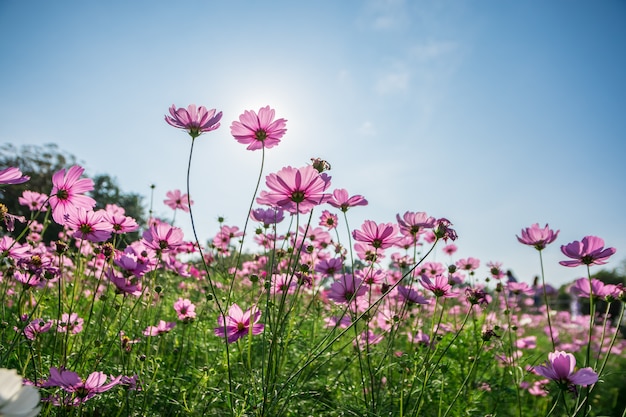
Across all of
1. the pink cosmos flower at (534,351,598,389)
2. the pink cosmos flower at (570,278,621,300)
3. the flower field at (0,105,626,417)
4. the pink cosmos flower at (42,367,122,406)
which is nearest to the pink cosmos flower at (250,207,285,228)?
the flower field at (0,105,626,417)

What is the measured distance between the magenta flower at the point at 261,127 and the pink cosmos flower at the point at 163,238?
0.51 m

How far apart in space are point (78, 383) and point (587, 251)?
180 centimetres

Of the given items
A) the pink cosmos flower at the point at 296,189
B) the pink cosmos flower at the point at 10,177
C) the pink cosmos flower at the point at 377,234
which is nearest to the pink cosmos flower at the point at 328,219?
the pink cosmos flower at the point at 377,234

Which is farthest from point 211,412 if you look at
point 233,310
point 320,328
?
point 320,328

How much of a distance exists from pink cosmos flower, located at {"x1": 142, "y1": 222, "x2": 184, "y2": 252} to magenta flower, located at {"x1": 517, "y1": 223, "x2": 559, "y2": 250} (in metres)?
1.45

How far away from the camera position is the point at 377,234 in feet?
4.94

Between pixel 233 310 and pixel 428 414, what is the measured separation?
Result: 1171 mm

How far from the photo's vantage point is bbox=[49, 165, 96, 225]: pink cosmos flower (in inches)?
50.2

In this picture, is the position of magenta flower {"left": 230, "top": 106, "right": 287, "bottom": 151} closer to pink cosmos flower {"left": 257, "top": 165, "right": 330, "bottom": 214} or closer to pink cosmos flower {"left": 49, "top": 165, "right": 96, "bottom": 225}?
pink cosmos flower {"left": 257, "top": 165, "right": 330, "bottom": 214}

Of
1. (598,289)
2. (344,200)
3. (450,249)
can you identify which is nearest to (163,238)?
(344,200)

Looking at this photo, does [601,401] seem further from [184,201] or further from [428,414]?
[184,201]

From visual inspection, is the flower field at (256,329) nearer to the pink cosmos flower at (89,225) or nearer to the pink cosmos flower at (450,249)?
the pink cosmos flower at (89,225)

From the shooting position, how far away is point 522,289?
2443 mm

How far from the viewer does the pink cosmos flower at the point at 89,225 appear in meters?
1.34
